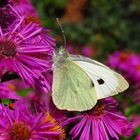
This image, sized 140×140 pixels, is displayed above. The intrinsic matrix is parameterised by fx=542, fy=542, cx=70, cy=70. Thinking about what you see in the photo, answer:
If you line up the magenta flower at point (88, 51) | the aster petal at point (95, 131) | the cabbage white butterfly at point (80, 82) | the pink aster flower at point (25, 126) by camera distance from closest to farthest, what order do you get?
the pink aster flower at point (25, 126) → the aster petal at point (95, 131) → the cabbage white butterfly at point (80, 82) → the magenta flower at point (88, 51)

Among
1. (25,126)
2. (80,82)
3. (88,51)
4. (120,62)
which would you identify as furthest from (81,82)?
(88,51)

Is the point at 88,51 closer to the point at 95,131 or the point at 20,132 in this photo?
the point at 95,131

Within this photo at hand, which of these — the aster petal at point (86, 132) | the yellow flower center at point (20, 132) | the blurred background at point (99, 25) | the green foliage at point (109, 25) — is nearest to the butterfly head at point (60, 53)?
the aster petal at point (86, 132)

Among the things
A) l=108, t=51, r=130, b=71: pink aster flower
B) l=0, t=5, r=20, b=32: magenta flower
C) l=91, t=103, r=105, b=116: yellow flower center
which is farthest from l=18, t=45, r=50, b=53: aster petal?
l=108, t=51, r=130, b=71: pink aster flower

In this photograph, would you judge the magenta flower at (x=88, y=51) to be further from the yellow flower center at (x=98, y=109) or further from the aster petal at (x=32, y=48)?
the aster petal at (x=32, y=48)

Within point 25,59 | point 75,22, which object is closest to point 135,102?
point 25,59
